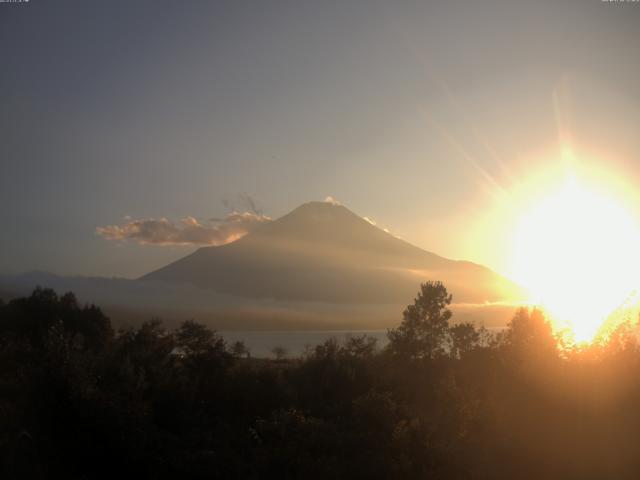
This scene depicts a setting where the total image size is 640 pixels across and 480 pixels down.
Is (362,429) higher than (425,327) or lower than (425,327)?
lower

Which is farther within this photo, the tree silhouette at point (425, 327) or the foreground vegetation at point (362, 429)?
the tree silhouette at point (425, 327)

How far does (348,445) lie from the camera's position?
484 inches

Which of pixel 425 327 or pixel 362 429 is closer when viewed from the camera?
pixel 362 429

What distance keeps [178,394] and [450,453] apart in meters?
9.89

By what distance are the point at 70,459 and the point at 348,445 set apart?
576 centimetres

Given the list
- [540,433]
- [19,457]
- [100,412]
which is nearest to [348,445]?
[540,433]

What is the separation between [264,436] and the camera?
44.2ft

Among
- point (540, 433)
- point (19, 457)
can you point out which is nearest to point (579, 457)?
point (540, 433)

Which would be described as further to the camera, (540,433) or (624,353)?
(624,353)

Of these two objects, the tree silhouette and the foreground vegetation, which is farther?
the tree silhouette

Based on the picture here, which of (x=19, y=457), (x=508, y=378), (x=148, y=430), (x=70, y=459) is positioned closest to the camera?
(x=19, y=457)

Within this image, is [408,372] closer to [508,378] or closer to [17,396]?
[508,378]

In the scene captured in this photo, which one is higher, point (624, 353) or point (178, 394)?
point (624, 353)

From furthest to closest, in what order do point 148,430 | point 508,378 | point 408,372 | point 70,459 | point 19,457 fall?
point 408,372, point 508,378, point 148,430, point 70,459, point 19,457
